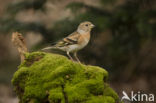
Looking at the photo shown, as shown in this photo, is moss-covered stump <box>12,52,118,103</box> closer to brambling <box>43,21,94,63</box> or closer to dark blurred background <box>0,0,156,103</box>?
brambling <box>43,21,94,63</box>

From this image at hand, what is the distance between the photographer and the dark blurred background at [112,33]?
17781 millimetres

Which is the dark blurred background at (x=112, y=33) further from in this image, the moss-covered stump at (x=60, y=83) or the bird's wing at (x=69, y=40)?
the moss-covered stump at (x=60, y=83)

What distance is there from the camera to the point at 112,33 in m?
18.6

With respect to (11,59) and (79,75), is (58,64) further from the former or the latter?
(11,59)

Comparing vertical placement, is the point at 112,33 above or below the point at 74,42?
above

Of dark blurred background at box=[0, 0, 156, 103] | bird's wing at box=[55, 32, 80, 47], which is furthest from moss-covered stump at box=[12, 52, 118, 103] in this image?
dark blurred background at box=[0, 0, 156, 103]

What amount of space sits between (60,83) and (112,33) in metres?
11.1

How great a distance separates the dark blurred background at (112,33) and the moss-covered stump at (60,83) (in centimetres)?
938

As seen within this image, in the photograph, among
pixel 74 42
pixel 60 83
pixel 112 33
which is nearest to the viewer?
pixel 60 83

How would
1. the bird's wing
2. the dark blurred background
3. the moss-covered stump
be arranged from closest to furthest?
the moss-covered stump
the bird's wing
the dark blurred background

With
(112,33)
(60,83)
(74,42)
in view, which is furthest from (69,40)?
(112,33)

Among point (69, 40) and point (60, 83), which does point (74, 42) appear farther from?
point (60, 83)

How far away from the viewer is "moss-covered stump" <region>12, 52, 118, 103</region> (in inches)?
301

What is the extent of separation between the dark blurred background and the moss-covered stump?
9.38 m
